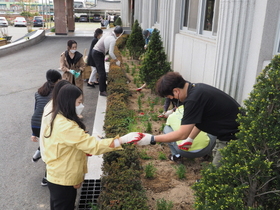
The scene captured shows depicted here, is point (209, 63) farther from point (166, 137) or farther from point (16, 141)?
point (16, 141)

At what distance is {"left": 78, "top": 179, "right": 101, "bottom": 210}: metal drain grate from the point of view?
3.36 metres

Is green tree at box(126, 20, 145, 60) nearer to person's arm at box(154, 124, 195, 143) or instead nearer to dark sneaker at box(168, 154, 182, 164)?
dark sneaker at box(168, 154, 182, 164)

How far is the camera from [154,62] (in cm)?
736

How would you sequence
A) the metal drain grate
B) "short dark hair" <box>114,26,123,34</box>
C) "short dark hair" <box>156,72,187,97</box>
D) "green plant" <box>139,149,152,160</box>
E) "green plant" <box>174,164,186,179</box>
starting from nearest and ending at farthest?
1. "short dark hair" <box>156,72,187,97</box>
2. the metal drain grate
3. "green plant" <box>174,164,186,179</box>
4. "green plant" <box>139,149,152,160</box>
5. "short dark hair" <box>114,26,123,34</box>

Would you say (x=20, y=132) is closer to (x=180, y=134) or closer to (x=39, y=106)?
(x=39, y=106)

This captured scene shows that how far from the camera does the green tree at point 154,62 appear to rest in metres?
7.28

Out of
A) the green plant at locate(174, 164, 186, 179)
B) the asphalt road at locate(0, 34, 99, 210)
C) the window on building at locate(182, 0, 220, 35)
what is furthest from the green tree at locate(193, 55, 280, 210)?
the window on building at locate(182, 0, 220, 35)

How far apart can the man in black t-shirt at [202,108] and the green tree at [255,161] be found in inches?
24.6

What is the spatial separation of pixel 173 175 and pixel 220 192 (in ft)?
6.61

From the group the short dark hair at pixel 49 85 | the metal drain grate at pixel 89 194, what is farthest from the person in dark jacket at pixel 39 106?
the metal drain grate at pixel 89 194

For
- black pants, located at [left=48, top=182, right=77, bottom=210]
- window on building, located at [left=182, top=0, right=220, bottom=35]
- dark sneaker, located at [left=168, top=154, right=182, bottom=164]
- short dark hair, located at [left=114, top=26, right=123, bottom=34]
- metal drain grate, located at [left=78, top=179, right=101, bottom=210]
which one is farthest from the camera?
short dark hair, located at [left=114, top=26, right=123, bottom=34]

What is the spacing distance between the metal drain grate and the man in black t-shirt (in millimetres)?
1277

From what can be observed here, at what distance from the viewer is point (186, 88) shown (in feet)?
9.42

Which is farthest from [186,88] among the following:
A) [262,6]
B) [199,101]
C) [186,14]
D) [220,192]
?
[186,14]
